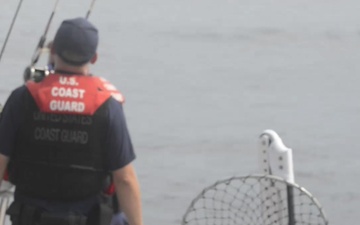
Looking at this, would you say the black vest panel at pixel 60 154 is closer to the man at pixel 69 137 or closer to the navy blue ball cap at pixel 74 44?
the man at pixel 69 137

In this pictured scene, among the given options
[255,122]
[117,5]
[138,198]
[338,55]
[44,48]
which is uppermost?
[117,5]

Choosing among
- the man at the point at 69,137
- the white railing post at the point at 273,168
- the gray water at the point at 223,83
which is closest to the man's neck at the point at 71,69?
the man at the point at 69,137

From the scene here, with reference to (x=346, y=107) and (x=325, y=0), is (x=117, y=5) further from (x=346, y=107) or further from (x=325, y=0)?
(x=346, y=107)

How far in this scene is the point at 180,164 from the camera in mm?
9688

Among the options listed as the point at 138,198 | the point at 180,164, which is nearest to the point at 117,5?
the point at 180,164

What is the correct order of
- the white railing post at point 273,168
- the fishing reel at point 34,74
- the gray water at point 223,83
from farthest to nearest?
1. the gray water at point 223,83
2. the white railing post at point 273,168
3. the fishing reel at point 34,74

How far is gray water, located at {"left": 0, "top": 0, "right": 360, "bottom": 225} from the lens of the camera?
953cm

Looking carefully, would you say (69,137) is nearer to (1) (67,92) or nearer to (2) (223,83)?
(1) (67,92)

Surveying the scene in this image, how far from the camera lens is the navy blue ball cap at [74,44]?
4.07m

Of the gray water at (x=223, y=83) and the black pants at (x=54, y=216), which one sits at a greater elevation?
the gray water at (x=223, y=83)

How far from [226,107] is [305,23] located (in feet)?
14.8

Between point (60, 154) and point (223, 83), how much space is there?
28.2 ft

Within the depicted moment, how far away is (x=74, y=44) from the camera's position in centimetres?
407

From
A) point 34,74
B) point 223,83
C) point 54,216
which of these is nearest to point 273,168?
point 34,74
